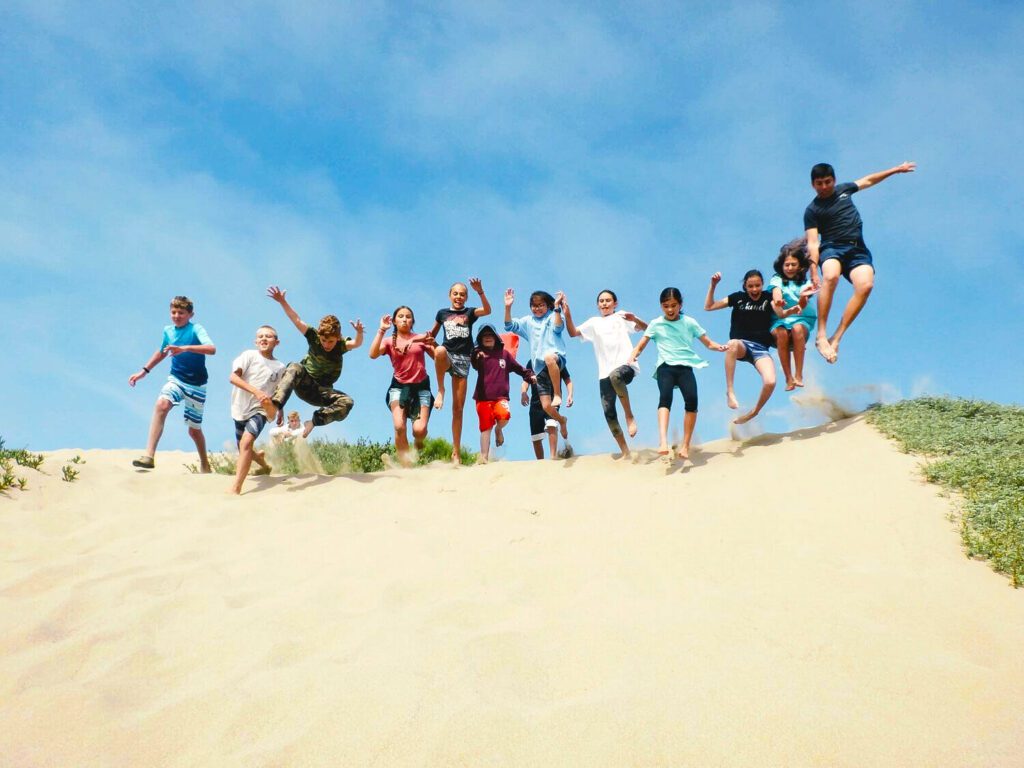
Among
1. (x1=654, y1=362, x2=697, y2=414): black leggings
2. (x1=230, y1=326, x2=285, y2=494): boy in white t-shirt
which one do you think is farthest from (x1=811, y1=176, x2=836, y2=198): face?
(x1=230, y1=326, x2=285, y2=494): boy in white t-shirt

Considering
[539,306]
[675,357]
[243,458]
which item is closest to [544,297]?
[539,306]

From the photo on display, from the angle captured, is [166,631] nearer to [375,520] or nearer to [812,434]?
[375,520]

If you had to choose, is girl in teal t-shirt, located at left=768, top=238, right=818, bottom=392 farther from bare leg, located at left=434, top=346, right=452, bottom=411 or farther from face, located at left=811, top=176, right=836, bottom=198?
bare leg, located at left=434, top=346, right=452, bottom=411

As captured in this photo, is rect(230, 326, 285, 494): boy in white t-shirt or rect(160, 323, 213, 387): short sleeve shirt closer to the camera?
rect(230, 326, 285, 494): boy in white t-shirt

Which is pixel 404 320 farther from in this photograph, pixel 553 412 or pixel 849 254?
pixel 849 254

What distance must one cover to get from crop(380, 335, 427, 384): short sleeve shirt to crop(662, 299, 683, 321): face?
2843 mm

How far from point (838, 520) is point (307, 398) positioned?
5.47m

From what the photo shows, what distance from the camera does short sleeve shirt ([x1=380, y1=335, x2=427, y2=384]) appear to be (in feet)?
27.5

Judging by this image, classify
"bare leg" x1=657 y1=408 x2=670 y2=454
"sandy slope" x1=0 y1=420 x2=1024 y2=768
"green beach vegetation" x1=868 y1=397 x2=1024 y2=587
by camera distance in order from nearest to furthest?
"sandy slope" x1=0 y1=420 x2=1024 y2=768
"green beach vegetation" x1=868 y1=397 x2=1024 y2=587
"bare leg" x1=657 y1=408 x2=670 y2=454

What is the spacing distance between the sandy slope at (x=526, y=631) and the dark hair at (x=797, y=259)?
2.21 m

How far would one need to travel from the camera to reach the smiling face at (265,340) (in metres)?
7.94

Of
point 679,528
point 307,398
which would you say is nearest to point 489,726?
point 679,528

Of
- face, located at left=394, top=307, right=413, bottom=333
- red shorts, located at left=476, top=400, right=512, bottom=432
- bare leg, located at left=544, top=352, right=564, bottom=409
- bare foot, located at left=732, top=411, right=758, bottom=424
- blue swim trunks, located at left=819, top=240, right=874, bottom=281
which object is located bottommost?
bare foot, located at left=732, top=411, right=758, bottom=424

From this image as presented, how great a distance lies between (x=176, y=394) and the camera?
27.5 feet
